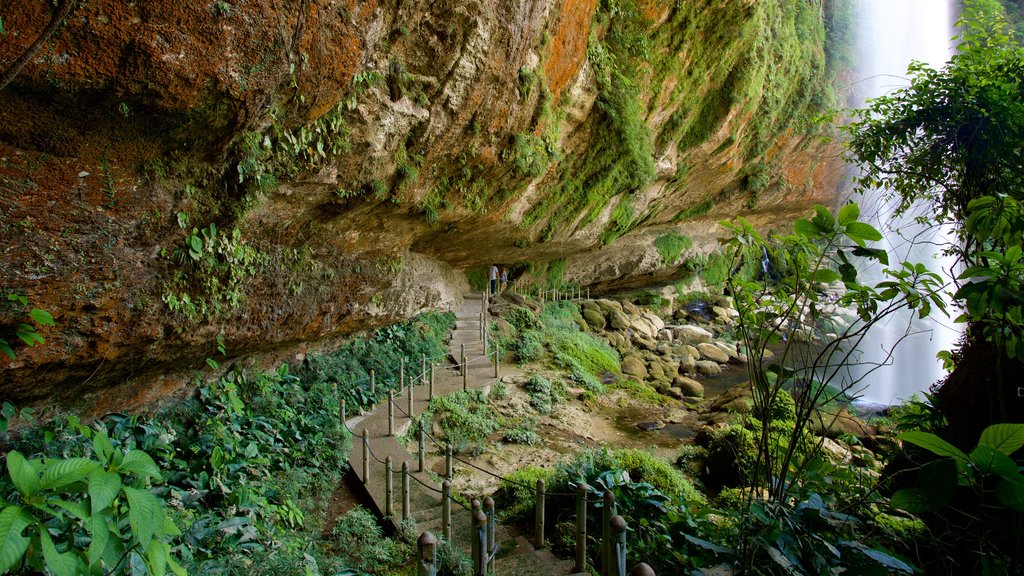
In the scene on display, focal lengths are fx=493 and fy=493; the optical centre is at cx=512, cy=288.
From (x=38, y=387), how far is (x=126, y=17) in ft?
10.3

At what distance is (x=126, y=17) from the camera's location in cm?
316

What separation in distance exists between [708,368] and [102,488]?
1560 cm

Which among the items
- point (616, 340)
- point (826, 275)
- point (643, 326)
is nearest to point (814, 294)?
point (826, 275)

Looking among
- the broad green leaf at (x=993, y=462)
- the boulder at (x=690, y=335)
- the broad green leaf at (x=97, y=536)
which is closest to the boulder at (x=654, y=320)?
the boulder at (x=690, y=335)

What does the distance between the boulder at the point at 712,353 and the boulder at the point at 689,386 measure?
2703mm

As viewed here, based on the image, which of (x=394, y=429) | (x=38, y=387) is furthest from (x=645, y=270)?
(x=38, y=387)

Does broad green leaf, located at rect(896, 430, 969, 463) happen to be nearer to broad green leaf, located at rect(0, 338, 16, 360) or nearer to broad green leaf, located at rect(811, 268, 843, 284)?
broad green leaf, located at rect(811, 268, 843, 284)

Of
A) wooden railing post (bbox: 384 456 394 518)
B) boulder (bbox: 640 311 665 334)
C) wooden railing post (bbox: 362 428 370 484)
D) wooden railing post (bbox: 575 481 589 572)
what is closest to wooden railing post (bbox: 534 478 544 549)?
wooden railing post (bbox: 575 481 589 572)

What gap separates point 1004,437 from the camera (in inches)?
57.1

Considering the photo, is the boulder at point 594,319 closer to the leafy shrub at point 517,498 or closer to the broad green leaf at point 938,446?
the leafy shrub at point 517,498

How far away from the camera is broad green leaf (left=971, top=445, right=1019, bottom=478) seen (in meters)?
1.43

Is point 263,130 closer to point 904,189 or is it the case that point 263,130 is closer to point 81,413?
point 81,413

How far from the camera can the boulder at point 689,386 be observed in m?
13.2

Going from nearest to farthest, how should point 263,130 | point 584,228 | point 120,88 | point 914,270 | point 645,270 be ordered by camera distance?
point 914,270 < point 120,88 < point 263,130 < point 584,228 < point 645,270
